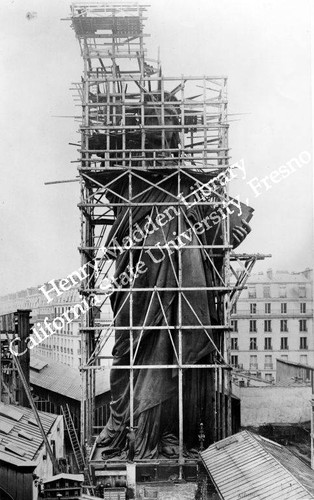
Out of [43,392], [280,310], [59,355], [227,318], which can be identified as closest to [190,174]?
[227,318]

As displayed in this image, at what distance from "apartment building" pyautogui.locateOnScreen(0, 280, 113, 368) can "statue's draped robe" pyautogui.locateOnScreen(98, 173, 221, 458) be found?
30.6 m

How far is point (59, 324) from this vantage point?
6003 cm

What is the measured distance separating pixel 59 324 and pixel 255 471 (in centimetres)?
4675

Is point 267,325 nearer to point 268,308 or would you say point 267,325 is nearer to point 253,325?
point 253,325

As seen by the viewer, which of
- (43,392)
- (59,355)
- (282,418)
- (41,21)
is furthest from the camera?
(59,355)

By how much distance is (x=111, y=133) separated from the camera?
80.5ft

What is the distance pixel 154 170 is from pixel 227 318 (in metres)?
7.06

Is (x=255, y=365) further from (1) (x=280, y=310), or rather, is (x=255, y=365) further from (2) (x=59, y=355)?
(2) (x=59, y=355)

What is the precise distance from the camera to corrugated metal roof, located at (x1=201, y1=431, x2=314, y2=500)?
13.9 m

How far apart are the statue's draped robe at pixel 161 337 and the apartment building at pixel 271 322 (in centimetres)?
3557

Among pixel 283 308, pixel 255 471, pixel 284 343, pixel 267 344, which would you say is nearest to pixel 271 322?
pixel 283 308

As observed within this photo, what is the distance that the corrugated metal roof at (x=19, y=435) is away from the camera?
16.4 m

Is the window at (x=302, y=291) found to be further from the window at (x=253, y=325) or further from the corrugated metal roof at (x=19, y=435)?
the corrugated metal roof at (x=19, y=435)

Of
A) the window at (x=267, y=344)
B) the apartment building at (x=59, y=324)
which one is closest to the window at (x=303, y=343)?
the window at (x=267, y=344)
